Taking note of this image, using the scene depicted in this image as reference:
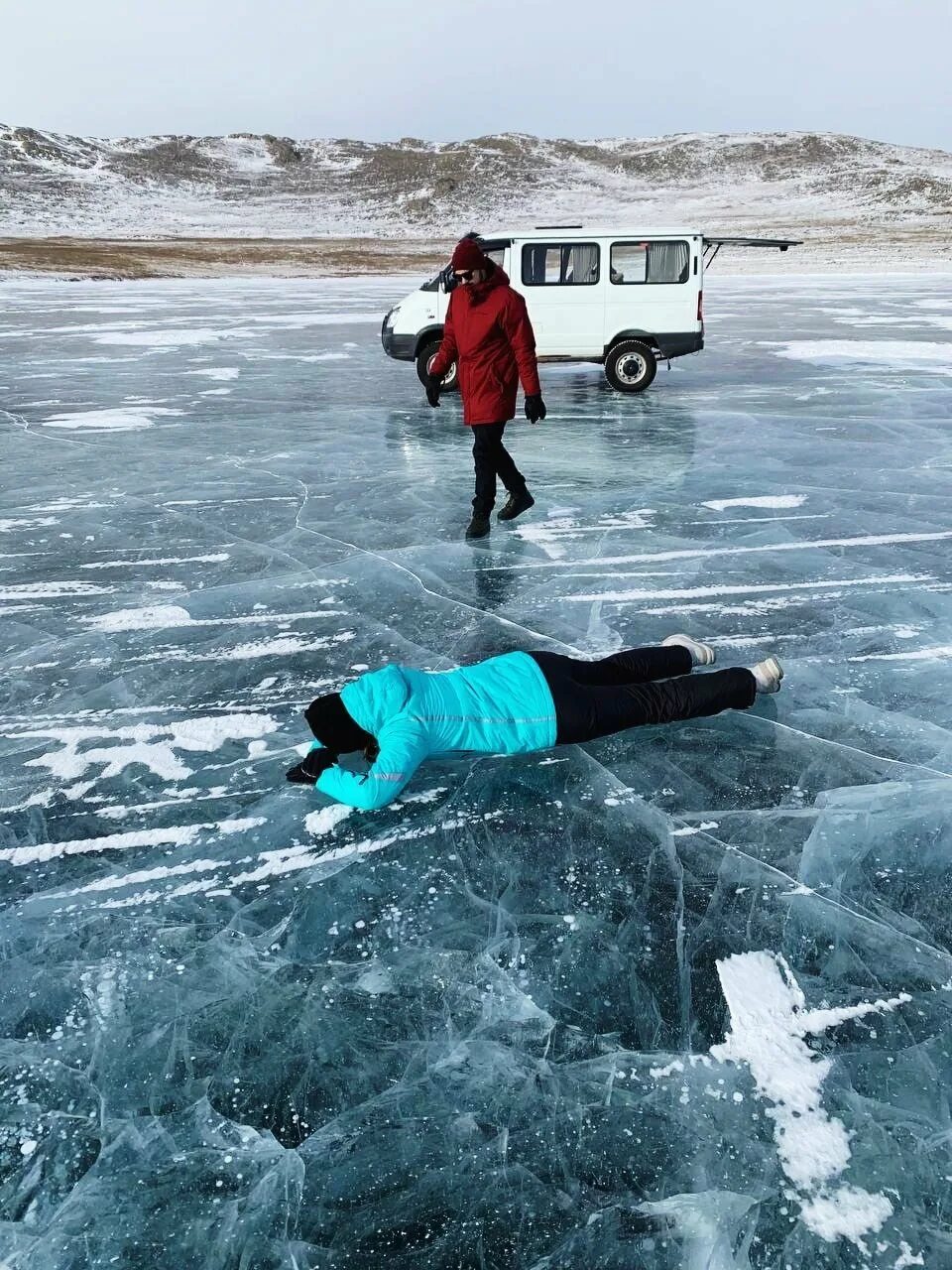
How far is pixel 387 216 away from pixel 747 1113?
15003 centimetres

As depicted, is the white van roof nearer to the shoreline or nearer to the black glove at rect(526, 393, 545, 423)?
the black glove at rect(526, 393, 545, 423)

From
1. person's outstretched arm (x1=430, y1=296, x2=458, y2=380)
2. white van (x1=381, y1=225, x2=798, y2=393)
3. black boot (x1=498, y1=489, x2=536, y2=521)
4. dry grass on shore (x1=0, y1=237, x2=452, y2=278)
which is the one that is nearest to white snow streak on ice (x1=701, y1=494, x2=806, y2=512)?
black boot (x1=498, y1=489, x2=536, y2=521)

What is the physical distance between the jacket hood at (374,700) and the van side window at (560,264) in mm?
8275

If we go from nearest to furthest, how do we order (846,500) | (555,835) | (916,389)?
(555,835), (846,500), (916,389)

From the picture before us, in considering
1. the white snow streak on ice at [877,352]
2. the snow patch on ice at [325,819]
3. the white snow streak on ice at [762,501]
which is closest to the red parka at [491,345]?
the white snow streak on ice at [762,501]

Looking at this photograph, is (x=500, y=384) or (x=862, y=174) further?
(x=862, y=174)

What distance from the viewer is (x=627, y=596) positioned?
491cm

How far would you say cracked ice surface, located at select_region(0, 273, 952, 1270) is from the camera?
6.25 ft

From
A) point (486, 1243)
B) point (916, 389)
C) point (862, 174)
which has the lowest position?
point (486, 1243)

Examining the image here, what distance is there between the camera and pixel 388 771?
2.95 m

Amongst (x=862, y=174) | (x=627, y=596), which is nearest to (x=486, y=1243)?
(x=627, y=596)

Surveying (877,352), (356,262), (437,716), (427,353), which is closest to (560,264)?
(427,353)

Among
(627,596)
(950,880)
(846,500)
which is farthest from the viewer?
(846,500)

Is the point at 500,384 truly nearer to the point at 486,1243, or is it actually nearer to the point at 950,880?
the point at 950,880
